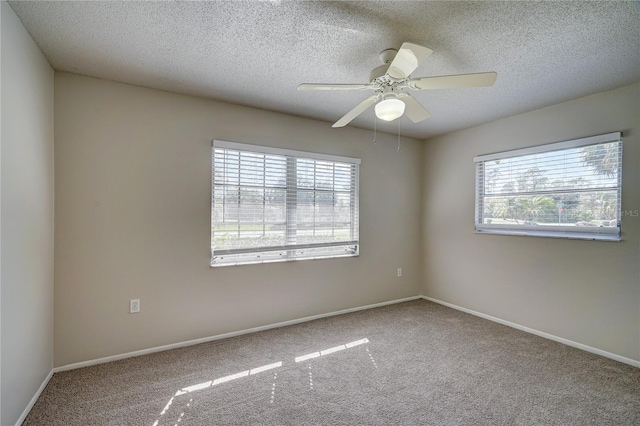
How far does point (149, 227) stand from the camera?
2793 millimetres

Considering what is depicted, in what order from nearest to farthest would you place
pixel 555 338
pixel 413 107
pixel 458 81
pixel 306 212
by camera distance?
1. pixel 458 81
2. pixel 413 107
3. pixel 555 338
4. pixel 306 212

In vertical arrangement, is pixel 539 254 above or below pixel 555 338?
above

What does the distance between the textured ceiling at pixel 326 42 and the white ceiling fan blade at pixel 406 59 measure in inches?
11.5

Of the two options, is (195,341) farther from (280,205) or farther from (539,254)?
(539,254)

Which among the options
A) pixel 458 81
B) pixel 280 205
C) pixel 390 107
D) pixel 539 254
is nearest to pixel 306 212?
pixel 280 205

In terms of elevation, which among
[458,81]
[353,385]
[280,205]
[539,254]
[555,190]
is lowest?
[353,385]

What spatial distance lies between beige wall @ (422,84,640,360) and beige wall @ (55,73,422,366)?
6.20 ft

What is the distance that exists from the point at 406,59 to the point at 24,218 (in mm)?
2558

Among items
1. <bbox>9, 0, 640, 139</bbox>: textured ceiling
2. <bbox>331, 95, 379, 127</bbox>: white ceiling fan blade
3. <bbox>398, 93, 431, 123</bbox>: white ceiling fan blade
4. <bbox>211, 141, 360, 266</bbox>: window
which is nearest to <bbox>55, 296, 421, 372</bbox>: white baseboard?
<bbox>211, 141, 360, 266</bbox>: window

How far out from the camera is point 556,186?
127 inches

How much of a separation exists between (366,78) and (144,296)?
2.81 meters

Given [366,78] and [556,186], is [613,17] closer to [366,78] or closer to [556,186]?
Answer: [366,78]

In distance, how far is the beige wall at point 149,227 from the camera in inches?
98.5

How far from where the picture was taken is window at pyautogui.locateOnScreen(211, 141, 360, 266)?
3152 mm
